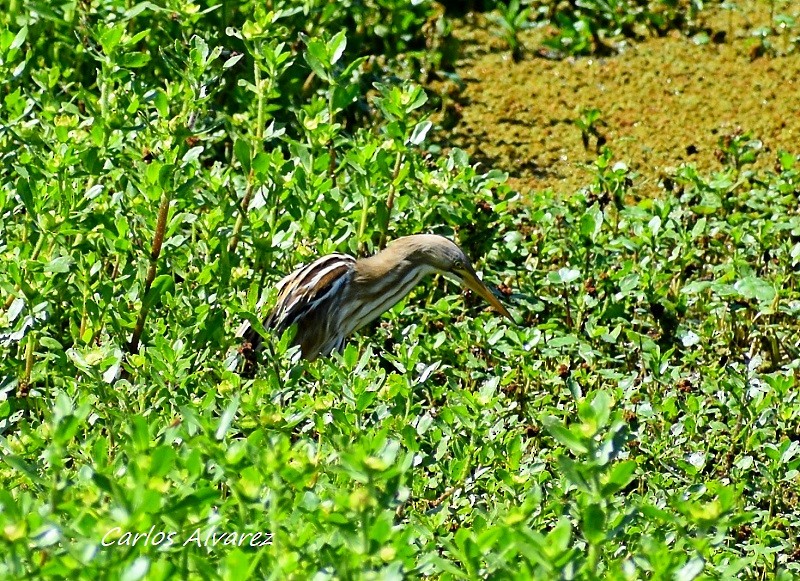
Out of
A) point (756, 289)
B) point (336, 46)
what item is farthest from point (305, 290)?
point (756, 289)

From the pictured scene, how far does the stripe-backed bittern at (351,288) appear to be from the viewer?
495cm

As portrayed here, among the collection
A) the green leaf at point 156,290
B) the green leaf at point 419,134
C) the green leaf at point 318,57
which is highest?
the green leaf at point 318,57

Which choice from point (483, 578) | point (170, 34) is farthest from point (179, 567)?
point (170, 34)

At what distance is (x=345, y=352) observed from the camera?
3.98m

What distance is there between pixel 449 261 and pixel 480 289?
7.6 inches

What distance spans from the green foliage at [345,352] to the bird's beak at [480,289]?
0.12 m

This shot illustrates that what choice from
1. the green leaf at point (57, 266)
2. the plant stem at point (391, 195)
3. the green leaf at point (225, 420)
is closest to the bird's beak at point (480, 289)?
the plant stem at point (391, 195)

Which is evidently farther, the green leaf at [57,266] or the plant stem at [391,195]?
the plant stem at [391,195]

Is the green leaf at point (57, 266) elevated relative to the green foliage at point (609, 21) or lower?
elevated

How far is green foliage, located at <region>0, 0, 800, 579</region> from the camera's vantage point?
298 centimetres

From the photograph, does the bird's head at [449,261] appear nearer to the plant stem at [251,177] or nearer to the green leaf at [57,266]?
the plant stem at [251,177]

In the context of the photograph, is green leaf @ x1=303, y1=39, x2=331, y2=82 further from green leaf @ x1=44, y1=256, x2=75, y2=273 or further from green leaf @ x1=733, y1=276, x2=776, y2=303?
green leaf @ x1=733, y1=276, x2=776, y2=303

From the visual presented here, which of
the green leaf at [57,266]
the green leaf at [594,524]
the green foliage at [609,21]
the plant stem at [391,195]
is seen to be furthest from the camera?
the green foliage at [609,21]

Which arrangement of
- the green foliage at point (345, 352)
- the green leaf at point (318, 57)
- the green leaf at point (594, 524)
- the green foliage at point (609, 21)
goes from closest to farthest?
the green leaf at point (594, 524) → the green foliage at point (345, 352) → the green leaf at point (318, 57) → the green foliage at point (609, 21)
